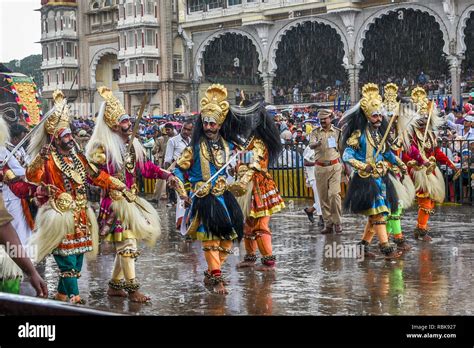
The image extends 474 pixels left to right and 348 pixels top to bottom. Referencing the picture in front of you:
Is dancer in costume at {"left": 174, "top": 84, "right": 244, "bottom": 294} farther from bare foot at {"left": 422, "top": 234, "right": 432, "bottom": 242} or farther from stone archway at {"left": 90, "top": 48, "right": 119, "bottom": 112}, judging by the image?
stone archway at {"left": 90, "top": 48, "right": 119, "bottom": 112}

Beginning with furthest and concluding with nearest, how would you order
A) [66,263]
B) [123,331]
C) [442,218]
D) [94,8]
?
[94,8]
[442,218]
[66,263]
[123,331]

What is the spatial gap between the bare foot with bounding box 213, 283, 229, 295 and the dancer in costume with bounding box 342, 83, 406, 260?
231cm

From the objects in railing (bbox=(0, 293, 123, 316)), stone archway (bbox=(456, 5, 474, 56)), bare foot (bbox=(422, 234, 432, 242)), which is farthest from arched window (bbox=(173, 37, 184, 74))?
railing (bbox=(0, 293, 123, 316))

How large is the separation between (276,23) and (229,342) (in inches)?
1590

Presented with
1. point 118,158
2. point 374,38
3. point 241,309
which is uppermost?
point 374,38

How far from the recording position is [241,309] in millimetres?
7676

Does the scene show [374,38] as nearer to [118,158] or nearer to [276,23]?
[276,23]

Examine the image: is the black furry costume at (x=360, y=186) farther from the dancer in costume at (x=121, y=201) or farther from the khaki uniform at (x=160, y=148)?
the khaki uniform at (x=160, y=148)

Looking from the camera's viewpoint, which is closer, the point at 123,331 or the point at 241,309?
the point at 123,331

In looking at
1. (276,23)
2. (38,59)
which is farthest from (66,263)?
(38,59)

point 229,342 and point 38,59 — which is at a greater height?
point 38,59

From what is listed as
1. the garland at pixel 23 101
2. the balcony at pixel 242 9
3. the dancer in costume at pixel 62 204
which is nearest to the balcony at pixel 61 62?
the balcony at pixel 242 9

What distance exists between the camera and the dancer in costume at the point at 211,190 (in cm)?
834

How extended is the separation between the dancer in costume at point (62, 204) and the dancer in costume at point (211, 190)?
1.02m
